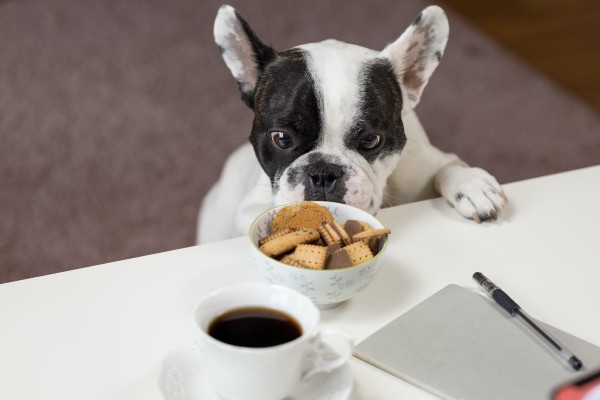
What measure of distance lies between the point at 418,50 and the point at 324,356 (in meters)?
0.80

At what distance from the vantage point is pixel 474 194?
129 centimetres

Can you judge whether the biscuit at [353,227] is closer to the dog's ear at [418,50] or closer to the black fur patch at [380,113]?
the black fur patch at [380,113]

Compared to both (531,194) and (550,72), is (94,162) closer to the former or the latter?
(531,194)

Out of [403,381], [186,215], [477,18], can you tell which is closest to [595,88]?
[477,18]

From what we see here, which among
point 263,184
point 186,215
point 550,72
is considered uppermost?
point 263,184

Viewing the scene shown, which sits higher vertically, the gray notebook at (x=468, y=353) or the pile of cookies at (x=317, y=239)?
the pile of cookies at (x=317, y=239)

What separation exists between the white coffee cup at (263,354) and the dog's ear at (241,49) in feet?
2.18

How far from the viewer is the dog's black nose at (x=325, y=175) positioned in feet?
4.00

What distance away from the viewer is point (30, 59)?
333 cm

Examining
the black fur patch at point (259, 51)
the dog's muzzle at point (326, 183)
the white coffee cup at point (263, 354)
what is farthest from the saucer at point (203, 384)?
the black fur patch at point (259, 51)

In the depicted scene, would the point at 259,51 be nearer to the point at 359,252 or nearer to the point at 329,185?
the point at 329,185

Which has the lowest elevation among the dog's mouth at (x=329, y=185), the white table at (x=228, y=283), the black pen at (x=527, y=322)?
the white table at (x=228, y=283)

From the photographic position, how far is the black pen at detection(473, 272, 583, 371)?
89cm

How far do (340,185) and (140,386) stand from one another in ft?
1.62
